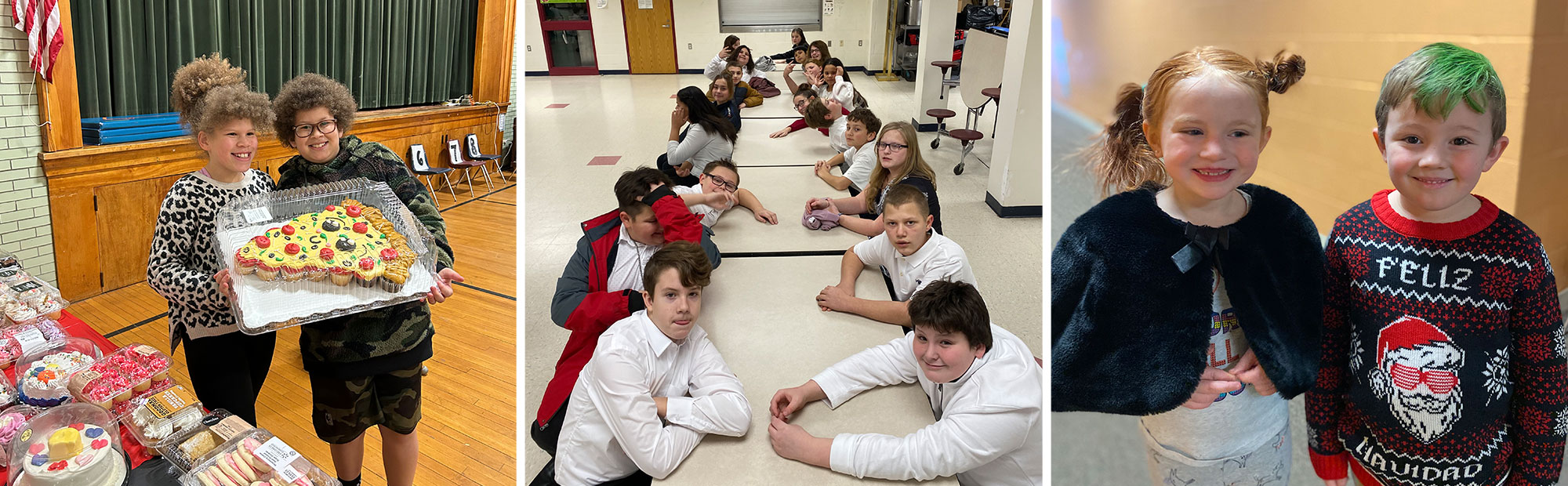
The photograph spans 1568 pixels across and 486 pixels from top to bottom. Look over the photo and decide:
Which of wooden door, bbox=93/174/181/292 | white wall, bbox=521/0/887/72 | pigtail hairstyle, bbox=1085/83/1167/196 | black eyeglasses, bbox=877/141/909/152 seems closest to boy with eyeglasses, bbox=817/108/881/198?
black eyeglasses, bbox=877/141/909/152

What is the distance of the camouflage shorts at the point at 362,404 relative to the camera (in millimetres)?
2041

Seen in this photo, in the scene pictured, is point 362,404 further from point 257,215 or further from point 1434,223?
point 1434,223

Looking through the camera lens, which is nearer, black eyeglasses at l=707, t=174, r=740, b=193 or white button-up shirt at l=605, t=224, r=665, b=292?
white button-up shirt at l=605, t=224, r=665, b=292

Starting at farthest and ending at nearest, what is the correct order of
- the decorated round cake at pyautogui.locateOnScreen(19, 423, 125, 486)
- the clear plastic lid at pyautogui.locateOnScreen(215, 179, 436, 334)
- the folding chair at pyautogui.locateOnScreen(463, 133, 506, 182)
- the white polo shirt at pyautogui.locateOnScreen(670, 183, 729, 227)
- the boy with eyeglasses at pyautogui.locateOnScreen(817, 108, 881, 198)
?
the folding chair at pyautogui.locateOnScreen(463, 133, 506, 182) < the boy with eyeglasses at pyautogui.locateOnScreen(817, 108, 881, 198) < the white polo shirt at pyautogui.locateOnScreen(670, 183, 729, 227) < the clear plastic lid at pyautogui.locateOnScreen(215, 179, 436, 334) < the decorated round cake at pyautogui.locateOnScreen(19, 423, 125, 486)

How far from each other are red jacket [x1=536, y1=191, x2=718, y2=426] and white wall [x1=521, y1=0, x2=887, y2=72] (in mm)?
12365

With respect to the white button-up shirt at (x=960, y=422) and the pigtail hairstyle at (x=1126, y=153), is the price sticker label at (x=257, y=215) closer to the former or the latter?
the white button-up shirt at (x=960, y=422)

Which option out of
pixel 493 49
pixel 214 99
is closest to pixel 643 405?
pixel 214 99

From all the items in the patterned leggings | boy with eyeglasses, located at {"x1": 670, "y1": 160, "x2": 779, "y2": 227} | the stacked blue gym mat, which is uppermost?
the stacked blue gym mat

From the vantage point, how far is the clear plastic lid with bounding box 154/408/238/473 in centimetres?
161

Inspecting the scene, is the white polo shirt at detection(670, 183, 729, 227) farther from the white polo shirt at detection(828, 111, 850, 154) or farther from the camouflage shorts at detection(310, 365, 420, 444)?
the white polo shirt at detection(828, 111, 850, 154)

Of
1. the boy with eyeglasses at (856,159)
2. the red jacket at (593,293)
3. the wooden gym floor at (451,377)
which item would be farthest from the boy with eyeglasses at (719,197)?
the wooden gym floor at (451,377)

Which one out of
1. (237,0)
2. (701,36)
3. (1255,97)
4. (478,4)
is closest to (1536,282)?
(1255,97)

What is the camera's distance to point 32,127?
13.7 ft

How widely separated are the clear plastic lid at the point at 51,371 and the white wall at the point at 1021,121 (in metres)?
3.93
